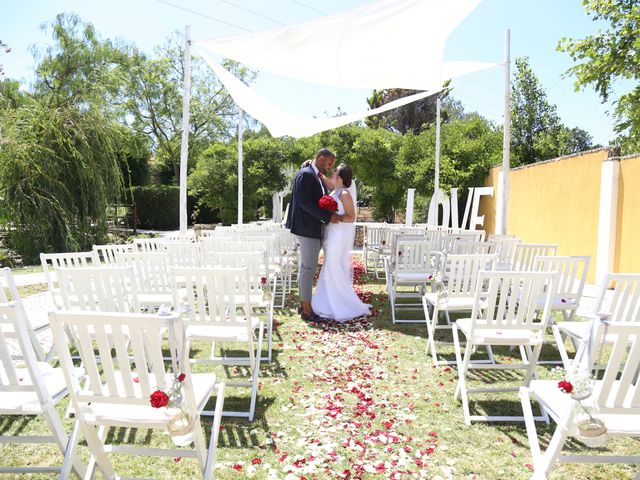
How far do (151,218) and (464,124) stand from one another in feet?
57.9

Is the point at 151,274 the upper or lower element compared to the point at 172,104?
lower

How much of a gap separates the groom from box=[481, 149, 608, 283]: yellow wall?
17.7 feet

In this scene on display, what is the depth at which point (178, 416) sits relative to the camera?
2.08 meters

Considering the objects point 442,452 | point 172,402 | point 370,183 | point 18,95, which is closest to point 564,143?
point 370,183

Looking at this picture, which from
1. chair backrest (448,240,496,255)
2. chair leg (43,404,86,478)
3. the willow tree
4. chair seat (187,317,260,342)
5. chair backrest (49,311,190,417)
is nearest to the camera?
chair backrest (49,311,190,417)

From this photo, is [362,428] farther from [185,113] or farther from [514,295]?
[185,113]

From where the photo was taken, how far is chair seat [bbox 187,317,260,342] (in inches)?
131

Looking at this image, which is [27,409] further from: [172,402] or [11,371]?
[172,402]

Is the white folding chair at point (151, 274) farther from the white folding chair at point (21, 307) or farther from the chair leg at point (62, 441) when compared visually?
the chair leg at point (62, 441)

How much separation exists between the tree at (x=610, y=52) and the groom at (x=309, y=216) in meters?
3.61

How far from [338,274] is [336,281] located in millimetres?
98

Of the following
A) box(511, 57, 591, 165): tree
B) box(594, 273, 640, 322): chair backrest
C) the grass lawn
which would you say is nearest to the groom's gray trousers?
the grass lawn

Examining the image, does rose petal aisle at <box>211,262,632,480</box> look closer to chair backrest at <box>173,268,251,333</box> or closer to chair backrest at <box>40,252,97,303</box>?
chair backrest at <box>173,268,251,333</box>

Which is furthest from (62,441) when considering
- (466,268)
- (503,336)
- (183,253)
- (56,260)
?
(466,268)
